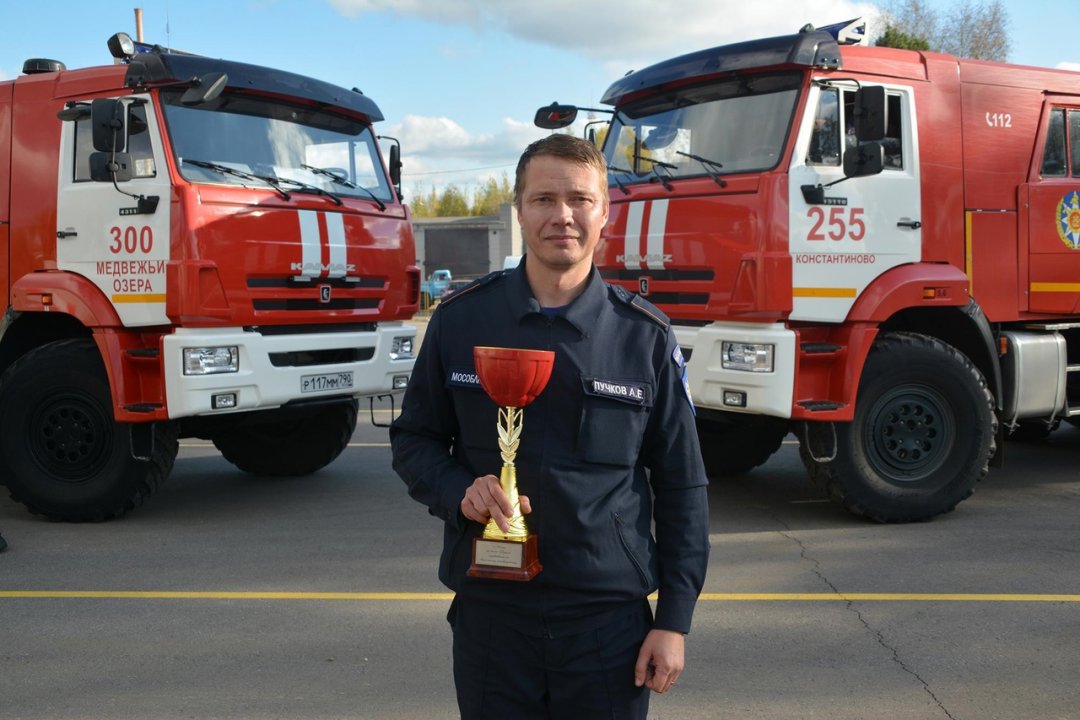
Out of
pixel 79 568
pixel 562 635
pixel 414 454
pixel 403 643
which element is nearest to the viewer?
pixel 562 635

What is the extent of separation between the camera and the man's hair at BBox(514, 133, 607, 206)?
2.37 metres

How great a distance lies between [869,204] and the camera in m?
6.88

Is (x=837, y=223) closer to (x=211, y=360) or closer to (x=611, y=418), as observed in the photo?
(x=211, y=360)

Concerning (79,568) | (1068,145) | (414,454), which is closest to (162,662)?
(79,568)

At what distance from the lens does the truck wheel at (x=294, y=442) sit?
29.4 ft

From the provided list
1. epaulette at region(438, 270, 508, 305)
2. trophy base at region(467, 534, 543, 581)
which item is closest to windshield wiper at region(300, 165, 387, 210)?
epaulette at region(438, 270, 508, 305)

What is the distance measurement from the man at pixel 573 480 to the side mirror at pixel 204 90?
193 inches

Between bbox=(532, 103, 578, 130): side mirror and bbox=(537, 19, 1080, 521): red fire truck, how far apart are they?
0.64m

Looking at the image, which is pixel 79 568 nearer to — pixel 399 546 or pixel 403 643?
pixel 399 546

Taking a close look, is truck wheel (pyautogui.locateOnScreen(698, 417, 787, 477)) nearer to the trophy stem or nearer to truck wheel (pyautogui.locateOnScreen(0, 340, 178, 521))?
truck wheel (pyautogui.locateOnScreen(0, 340, 178, 521))

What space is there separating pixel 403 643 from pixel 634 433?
2.81 m

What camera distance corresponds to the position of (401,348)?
8156 millimetres

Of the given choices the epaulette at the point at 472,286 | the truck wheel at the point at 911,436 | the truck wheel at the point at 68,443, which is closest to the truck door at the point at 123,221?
the truck wheel at the point at 68,443

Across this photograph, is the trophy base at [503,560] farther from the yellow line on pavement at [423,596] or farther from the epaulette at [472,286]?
the yellow line on pavement at [423,596]
